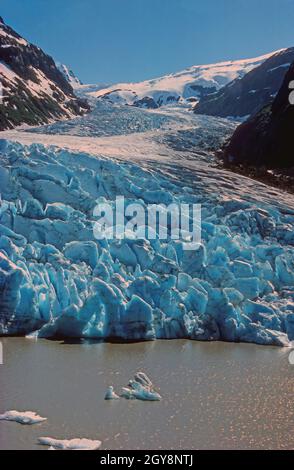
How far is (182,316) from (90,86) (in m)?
96.0

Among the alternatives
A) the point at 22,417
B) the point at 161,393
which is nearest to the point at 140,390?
the point at 161,393

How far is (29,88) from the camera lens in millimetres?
48969

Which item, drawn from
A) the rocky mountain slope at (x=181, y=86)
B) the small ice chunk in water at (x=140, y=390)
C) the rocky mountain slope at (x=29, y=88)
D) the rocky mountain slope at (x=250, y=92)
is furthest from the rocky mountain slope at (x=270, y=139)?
the rocky mountain slope at (x=181, y=86)

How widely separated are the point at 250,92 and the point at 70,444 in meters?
53.3

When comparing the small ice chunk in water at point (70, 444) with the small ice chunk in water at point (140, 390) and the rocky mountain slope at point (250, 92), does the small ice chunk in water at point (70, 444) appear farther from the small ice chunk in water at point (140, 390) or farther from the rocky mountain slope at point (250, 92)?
the rocky mountain slope at point (250, 92)

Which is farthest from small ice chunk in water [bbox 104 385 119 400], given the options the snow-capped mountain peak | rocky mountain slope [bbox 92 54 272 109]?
the snow-capped mountain peak

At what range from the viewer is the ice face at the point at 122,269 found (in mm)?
15445

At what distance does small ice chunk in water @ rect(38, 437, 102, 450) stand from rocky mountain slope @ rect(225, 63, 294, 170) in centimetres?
2121

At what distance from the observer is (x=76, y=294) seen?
15656mm

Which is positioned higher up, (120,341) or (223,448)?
(120,341)

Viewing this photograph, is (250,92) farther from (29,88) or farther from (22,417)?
(22,417)

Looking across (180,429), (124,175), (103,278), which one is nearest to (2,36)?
(124,175)

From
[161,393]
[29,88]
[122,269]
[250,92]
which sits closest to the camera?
[161,393]
